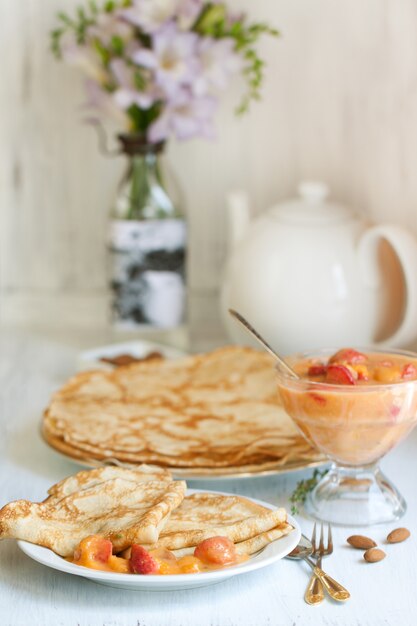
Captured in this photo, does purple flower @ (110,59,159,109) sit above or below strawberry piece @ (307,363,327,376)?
above

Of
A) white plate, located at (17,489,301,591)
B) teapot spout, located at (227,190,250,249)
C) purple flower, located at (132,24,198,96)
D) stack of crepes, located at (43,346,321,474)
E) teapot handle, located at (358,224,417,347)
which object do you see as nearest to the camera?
white plate, located at (17,489,301,591)

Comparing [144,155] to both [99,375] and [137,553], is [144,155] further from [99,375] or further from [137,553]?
[137,553]

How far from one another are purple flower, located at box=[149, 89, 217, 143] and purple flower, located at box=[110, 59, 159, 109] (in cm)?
4

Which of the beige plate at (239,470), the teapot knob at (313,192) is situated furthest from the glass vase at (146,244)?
the beige plate at (239,470)

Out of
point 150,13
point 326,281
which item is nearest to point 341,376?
point 326,281

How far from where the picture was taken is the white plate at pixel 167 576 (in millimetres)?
1003

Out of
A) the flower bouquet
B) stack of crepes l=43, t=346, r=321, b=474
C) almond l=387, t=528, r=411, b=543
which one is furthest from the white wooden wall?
almond l=387, t=528, r=411, b=543

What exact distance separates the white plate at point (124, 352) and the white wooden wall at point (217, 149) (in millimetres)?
363

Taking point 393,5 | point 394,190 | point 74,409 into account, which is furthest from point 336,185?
point 74,409

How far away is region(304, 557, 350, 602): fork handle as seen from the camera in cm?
105

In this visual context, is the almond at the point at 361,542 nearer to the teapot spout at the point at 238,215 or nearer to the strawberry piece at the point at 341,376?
the strawberry piece at the point at 341,376

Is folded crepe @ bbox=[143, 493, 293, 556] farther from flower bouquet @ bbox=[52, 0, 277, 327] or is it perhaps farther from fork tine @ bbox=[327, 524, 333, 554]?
flower bouquet @ bbox=[52, 0, 277, 327]

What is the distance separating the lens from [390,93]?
6.48 ft

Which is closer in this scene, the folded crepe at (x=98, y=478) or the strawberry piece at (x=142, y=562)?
the strawberry piece at (x=142, y=562)
